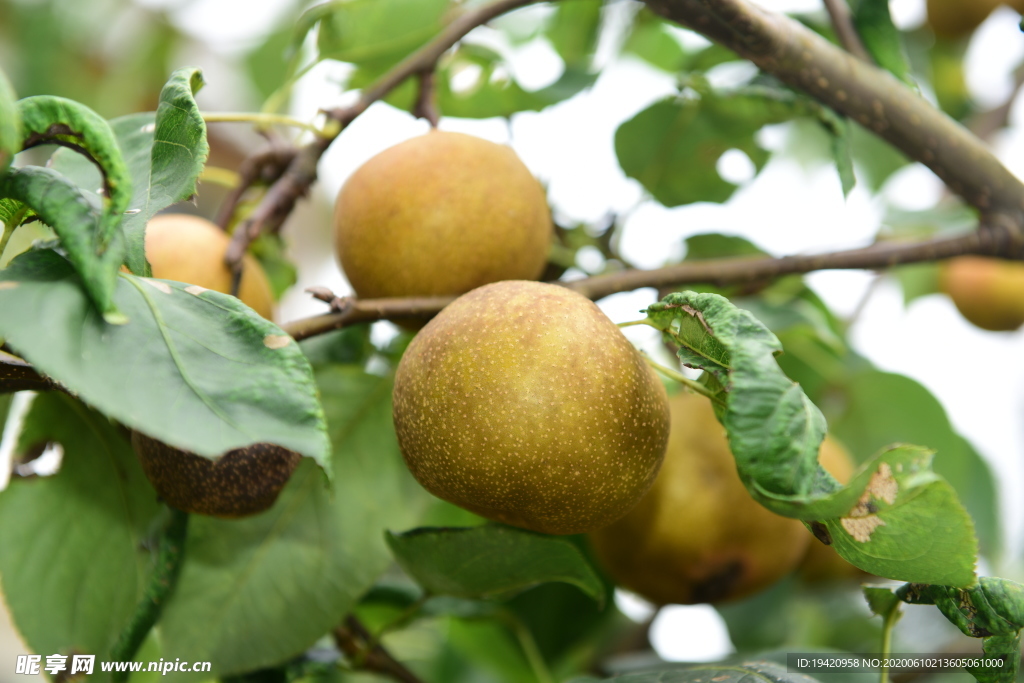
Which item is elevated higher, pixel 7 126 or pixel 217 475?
pixel 7 126

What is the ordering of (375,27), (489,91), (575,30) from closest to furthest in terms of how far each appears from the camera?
(375,27) → (489,91) → (575,30)

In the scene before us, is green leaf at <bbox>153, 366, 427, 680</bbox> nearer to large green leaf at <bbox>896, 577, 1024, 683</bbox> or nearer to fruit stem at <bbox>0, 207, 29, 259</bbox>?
fruit stem at <bbox>0, 207, 29, 259</bbox>

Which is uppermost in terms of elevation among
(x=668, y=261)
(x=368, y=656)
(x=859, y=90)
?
(x=859, y=90)

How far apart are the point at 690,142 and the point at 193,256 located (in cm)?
47

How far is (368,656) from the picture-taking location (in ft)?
2.06

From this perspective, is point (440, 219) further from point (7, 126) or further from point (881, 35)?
point (881, 35)

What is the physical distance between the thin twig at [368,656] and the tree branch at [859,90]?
50cm

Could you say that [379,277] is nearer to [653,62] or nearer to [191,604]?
[191,604]

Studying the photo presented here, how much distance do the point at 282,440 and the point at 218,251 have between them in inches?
9.4

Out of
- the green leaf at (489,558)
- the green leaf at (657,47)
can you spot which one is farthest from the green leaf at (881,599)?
the green leaf at (657,47)

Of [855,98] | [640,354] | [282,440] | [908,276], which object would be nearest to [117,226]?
[282,440]

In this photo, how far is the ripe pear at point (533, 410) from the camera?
37 centimetres

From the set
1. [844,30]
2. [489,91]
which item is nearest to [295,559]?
[489,91]

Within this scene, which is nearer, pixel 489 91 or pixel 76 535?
pixel 76 535
